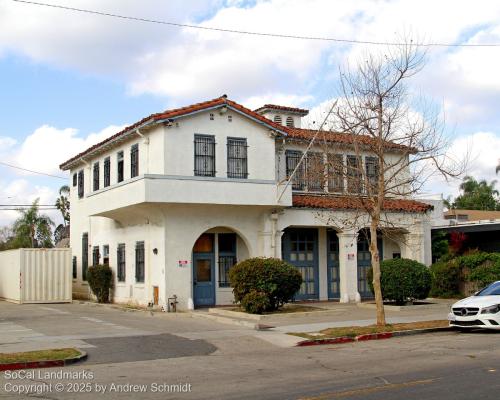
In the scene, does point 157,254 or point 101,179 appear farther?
point 101,179

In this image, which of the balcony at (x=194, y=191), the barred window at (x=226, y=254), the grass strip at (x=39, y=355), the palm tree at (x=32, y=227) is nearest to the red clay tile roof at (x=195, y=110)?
the balcony at (x=194, y=191)

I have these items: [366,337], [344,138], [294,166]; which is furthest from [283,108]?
[366,337]

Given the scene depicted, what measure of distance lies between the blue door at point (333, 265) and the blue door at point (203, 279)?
212 inches

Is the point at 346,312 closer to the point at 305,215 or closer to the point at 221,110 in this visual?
the point at 305,215

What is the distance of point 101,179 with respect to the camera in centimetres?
2981

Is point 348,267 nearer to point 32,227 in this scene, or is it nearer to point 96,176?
point 96,176

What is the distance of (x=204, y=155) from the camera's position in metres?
24.5

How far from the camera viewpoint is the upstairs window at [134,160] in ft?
84.6

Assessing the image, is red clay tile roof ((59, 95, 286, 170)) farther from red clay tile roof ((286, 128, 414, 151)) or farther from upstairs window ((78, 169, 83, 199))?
upstairs window ((78, 169, 83, 199))

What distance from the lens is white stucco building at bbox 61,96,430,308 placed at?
2381cm

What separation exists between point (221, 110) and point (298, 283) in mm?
7059

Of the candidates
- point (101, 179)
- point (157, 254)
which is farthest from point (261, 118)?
point (101, 179)

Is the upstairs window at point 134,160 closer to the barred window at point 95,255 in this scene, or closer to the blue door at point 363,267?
the barred window at point 95,255

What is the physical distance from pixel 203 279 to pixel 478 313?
454 inches
